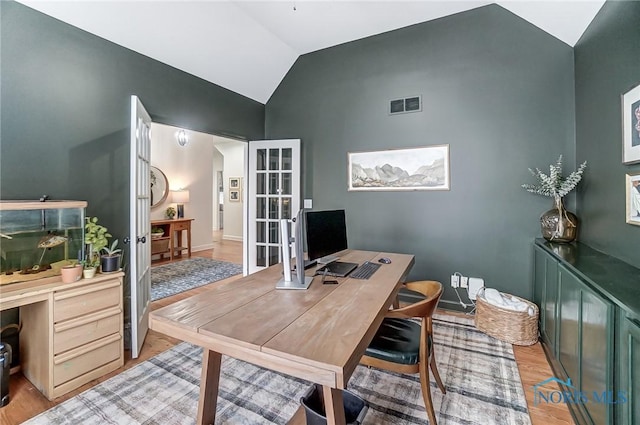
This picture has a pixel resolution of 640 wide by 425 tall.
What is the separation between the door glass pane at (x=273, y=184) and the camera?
4.16 meters

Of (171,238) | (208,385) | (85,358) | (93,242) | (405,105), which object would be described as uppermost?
(405,105)

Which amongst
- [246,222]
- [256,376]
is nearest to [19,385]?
[256,376]

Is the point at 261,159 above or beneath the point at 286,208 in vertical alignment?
above

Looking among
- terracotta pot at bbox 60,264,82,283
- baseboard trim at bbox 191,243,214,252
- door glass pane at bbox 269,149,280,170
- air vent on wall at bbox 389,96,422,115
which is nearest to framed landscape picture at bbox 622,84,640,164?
air vent on wall at bbox 389,96,422,115

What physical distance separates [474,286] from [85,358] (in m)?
3.45

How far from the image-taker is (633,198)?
5.52 ft

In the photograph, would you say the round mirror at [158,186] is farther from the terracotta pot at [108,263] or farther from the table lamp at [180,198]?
the terracotta pot at [108,263]

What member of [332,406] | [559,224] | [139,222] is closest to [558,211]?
[559,224]

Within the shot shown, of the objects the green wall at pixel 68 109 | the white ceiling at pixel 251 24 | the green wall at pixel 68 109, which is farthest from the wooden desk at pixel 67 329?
the white ceiling at pixel 251 24

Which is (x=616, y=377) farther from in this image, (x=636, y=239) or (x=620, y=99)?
(x=620, y=99)

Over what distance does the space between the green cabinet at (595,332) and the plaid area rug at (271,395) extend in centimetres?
36

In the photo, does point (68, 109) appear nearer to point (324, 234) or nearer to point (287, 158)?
point (324, 234)

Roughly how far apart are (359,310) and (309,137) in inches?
123

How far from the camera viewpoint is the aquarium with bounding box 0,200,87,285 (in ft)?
5.99
